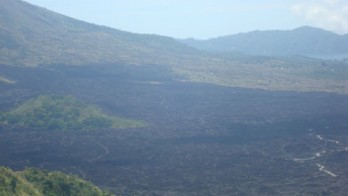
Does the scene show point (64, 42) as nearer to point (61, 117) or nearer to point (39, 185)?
point (61, 117)

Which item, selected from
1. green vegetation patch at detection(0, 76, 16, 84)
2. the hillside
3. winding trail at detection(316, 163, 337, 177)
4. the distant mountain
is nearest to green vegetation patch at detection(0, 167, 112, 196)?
winding trail at detection(316, 163, 337, 177)

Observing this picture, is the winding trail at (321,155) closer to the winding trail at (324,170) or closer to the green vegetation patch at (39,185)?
the winding trail at (324,170)

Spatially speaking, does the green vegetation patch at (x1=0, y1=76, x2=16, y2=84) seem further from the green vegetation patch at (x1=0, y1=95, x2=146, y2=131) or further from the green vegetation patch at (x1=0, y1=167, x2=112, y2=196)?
the green vegetation patch at (x1=0, y1=167, x2=112, y2=196)

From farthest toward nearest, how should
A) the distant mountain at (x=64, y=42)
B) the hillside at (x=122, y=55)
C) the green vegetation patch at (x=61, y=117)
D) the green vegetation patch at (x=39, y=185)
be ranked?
the distant mountain at (x=64, y=42)
the hillside at (x=122, y=55)
the green vegetation patch at (x=61, y=117)
the green vegetation patch at (x=39, y=185)

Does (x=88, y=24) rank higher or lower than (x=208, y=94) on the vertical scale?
higher

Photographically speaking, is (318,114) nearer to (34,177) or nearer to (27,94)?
(27,94)

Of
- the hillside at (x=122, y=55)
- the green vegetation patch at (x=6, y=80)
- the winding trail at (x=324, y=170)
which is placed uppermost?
the hillside at (x=122, y=55)

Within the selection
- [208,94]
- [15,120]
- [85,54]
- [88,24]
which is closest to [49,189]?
[15,120]

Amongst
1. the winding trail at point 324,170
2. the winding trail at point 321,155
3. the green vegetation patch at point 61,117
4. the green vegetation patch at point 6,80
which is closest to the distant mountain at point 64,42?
the green vegetation patch at point 6,80
